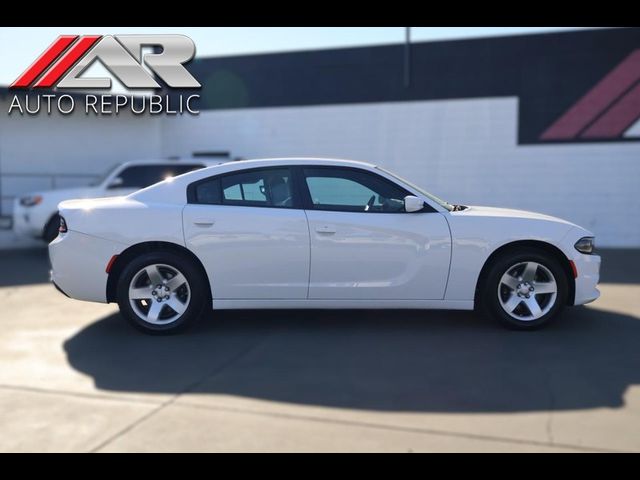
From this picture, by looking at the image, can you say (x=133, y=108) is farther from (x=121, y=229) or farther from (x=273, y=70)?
(x=121, y=229)

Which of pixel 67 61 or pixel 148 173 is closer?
pixel 148 173

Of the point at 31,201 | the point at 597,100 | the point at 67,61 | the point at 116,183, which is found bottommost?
the point at 31,201

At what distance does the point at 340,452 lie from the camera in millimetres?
2957

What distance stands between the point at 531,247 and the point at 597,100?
322 inches

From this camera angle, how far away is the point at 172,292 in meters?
5.16

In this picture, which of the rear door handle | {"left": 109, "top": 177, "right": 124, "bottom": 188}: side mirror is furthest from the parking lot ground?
{"left": 109, "top": 177, "right": 124, "bottom": 188}: side mirror

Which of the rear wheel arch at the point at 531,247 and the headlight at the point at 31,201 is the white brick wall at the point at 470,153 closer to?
the headlight at the point at 31,201

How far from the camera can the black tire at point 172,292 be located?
5.07 m

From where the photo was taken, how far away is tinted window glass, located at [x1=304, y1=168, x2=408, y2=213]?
5180mm

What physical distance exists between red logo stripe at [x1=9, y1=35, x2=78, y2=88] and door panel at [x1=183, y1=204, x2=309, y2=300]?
28.4ft

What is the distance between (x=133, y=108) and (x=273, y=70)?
3811 mm

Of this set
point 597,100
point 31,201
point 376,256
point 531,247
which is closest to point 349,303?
point 376,256

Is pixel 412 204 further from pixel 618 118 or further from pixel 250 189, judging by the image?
pixel 618 118

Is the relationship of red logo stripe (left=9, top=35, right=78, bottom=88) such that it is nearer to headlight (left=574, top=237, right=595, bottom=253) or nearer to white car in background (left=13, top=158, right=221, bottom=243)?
white car in background (left=13, top=158, right=221, bottom=243)
